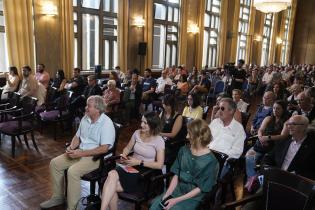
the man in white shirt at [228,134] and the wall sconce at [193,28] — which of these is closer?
the man in white shirt at [228,134]

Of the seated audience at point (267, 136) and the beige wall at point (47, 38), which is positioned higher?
the beige wall at point (47, 38)

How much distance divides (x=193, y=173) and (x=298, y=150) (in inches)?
41.8

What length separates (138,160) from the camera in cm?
274

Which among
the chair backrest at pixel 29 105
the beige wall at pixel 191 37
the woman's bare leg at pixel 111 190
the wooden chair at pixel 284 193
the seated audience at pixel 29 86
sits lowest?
the woman's bare leg at pixel 111 190

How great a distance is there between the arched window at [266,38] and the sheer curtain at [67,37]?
1379cm

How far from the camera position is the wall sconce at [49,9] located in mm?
7008

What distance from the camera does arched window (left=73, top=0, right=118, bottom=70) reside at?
→ 8.22m

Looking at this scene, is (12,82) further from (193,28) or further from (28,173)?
(193,28)

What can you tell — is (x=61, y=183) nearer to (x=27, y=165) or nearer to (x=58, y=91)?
(x=27, y=165)

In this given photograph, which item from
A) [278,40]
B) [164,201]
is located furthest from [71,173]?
[278,40]

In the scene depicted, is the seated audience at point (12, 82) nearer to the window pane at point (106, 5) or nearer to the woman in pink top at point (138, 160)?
the window pane at point (106, 5)

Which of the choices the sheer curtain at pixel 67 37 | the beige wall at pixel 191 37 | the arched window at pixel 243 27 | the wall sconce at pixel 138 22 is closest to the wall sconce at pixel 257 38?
the beige wall at pixel 191 37

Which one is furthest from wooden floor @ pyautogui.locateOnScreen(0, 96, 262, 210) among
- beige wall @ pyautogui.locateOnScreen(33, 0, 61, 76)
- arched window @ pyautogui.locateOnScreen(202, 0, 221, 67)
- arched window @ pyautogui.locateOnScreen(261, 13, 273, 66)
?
arched window @ pyautogui.locateOnScreen(261, 13, 273, 66)

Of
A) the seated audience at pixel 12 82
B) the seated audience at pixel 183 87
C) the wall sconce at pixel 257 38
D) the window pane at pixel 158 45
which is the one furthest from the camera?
the wall sconce at pixel 257 38
